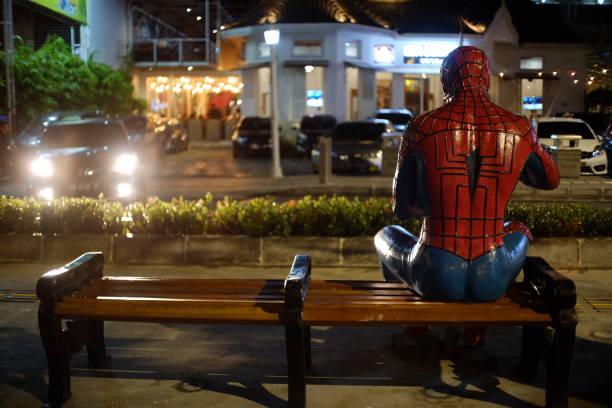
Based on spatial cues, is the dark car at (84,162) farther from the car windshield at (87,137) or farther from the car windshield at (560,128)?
the car windshield at (560,128)

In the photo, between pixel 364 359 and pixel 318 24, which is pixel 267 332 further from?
pixel 318 24

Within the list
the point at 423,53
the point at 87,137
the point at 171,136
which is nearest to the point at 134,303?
the point at 87,137

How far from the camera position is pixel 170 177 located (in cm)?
2202

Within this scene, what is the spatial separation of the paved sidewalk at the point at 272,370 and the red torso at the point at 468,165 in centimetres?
110

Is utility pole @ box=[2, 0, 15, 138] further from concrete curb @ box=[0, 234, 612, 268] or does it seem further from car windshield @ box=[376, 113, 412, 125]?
concrete curb @ box=[0, 234, 612, 268]

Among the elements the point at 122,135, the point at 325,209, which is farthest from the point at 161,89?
the point at 325,209

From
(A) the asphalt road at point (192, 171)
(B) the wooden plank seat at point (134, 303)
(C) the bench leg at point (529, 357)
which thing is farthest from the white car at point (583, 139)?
(B) the wooden plank seat at point (134, 303)

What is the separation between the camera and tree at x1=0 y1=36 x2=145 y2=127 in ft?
86.1

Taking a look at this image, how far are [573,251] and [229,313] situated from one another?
5308mm

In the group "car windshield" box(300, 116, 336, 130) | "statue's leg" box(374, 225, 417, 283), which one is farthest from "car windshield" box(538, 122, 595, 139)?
"statue's leg" box(374, 225, 417, 283)

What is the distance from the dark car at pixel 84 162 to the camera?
→ 14961 millimetres

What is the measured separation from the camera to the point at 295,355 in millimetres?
4582

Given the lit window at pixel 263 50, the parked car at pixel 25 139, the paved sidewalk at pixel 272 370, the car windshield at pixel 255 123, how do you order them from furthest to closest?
the lit window at pixel 263 50, the car windshield at pixel 255 123, the parked car at pixel 25 139, the paved sidewalk at pixel 272 370

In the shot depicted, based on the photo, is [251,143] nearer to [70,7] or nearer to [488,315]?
[70,7]
